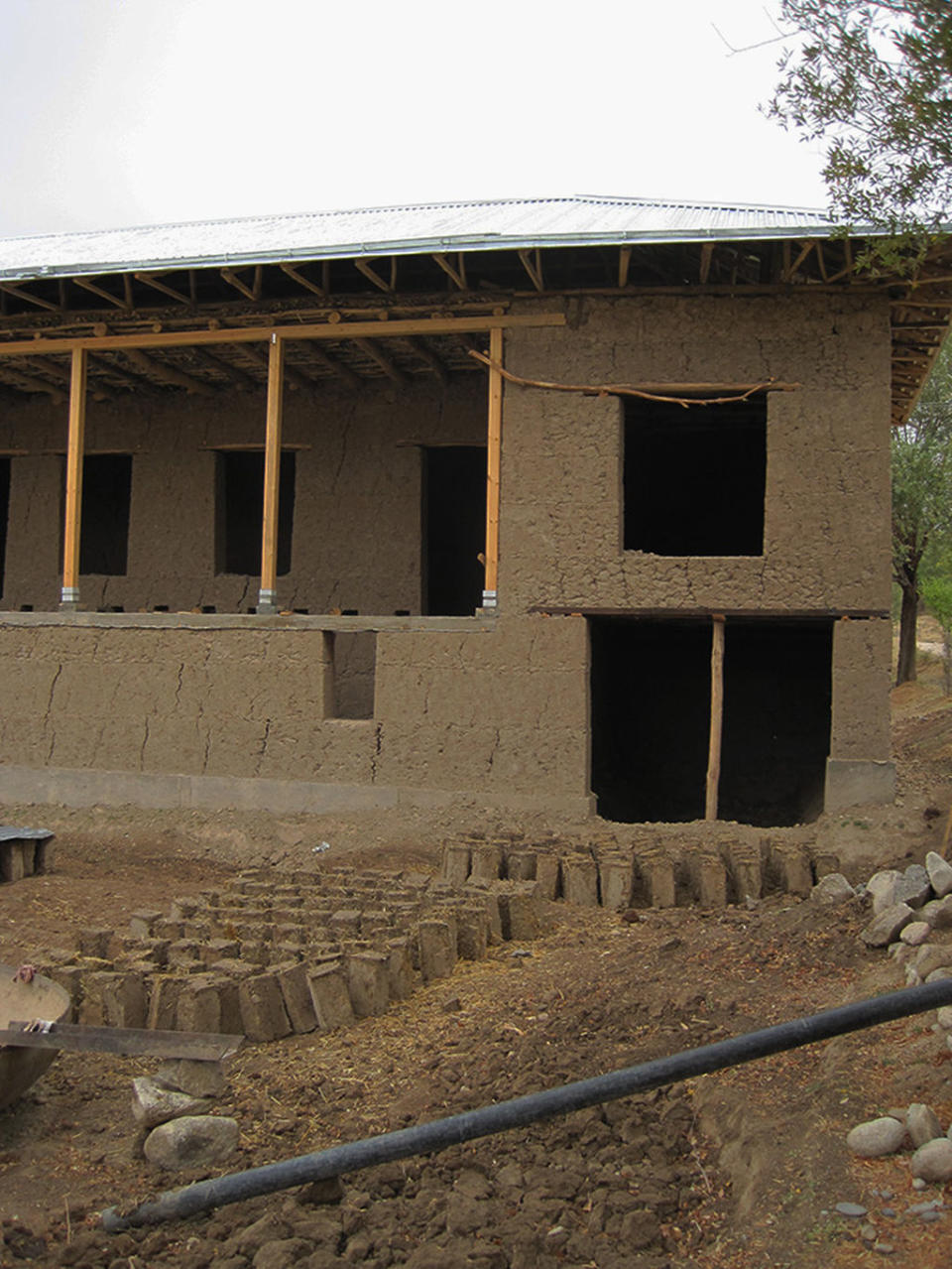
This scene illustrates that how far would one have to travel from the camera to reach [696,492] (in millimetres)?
16438

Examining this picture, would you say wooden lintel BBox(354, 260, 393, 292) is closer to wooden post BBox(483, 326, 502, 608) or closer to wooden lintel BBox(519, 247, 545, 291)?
wooden post BBox(483, 326, 502, 608)

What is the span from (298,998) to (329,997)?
163 mm

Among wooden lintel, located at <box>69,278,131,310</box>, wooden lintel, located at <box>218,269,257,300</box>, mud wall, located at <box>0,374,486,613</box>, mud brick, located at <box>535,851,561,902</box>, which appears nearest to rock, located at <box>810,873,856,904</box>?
mud brick, located at <box>535,851,561,902</box>

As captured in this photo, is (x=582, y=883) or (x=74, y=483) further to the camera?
(x=74, y=483)

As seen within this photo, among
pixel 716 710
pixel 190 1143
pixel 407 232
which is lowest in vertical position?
pixel 190 1143

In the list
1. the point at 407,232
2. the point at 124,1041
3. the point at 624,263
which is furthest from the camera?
the point at 407,232

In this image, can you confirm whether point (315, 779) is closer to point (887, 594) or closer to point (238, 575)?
point (238, 575)

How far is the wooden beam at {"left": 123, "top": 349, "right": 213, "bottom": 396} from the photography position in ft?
42.3

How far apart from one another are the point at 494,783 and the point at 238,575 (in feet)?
15.8

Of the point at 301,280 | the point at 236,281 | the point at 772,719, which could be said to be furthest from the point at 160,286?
the point at 772,719

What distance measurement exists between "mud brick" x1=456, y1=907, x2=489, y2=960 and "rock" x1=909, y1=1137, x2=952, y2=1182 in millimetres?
3826

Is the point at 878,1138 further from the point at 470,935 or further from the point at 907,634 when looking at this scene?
the point at 907,634

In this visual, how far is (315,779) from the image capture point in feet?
36.9

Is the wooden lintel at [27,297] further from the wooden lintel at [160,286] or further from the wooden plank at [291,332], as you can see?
the wooden lintel at [160,286]
